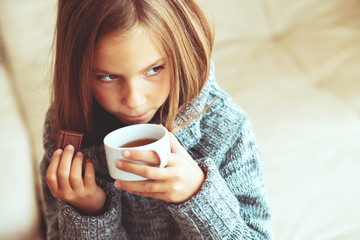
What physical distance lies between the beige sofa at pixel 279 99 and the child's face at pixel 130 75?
256 millimetres

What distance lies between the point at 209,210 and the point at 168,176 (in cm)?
13

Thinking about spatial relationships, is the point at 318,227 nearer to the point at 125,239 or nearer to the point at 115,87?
the point at 125,239

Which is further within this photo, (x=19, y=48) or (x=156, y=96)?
(x=19, y=48)

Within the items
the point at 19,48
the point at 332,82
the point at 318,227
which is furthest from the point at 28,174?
the point at 332,82

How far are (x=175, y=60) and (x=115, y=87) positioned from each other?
129mm

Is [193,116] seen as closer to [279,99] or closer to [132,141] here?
[132,141]

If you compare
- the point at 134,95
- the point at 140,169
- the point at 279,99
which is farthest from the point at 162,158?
the point at 279,99

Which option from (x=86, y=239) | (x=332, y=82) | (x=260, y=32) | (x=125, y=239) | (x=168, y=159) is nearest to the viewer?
(x=168, y=159)

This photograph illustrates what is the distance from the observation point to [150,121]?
0.94 meters

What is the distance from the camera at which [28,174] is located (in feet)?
3.94

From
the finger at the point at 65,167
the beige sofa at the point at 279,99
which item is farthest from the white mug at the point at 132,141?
the beige sofa at the point at 279,99

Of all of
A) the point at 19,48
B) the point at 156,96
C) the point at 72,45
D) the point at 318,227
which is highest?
the point at 72,45

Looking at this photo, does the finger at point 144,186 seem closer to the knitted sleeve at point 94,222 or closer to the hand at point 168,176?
the hand at point 168,176

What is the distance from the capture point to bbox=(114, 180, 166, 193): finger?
726mm
